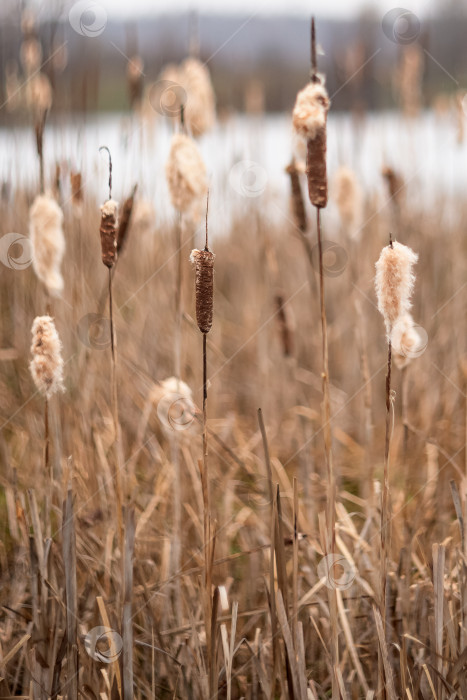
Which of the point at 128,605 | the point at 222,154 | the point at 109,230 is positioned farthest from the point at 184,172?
the point at 222,154

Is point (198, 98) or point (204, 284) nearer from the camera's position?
point (204, 284)

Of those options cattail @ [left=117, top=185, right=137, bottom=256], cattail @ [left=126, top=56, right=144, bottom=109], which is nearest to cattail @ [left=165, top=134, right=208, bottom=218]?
cattail @ [left=117, top=185, right=137, bottom=256]

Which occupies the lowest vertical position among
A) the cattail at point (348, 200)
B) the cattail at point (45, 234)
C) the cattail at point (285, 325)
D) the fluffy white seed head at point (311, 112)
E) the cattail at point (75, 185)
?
the cattail at point (285, 325)

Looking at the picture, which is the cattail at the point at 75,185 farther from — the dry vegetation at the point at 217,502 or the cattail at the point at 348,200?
the cattail at the point at 348,200

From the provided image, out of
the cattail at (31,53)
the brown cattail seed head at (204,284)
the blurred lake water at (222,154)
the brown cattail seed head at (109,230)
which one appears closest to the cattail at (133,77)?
the blurred lake water at (222,154)

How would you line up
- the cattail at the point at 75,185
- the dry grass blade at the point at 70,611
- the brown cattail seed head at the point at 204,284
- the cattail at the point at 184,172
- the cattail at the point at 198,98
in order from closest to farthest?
1. the brown cattail seed head at the point at 204,284
2. the dry grass blade at the point at 70,611
3. the cattail at the point at 184,172
4. the cattail at the point at 75,185
5. the cattail at the point at 198,98

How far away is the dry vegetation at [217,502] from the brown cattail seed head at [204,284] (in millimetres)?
122

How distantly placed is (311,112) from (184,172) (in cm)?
29

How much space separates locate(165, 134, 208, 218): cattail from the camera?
0.96 meters

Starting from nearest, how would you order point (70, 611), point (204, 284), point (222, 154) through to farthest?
point (204, 284)
point (70, 611)
point (222, 154)

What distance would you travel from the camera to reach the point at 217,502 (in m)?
1.55

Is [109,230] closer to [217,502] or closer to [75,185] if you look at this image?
[75,185]

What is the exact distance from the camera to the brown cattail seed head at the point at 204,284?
65cm

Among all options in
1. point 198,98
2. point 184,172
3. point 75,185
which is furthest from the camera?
point 198,98
